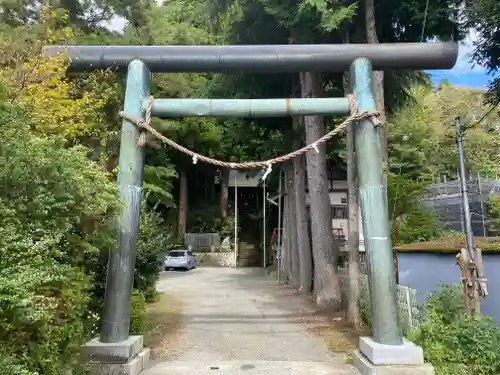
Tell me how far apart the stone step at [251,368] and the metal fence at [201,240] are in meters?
24.9

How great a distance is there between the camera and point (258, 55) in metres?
6.20

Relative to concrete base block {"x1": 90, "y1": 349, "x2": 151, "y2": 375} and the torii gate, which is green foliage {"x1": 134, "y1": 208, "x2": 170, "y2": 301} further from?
concrete base block {"x1": 90, "y1": 349, "x2": 151, "y2": 375}

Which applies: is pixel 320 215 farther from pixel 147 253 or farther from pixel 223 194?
pixel 223 194

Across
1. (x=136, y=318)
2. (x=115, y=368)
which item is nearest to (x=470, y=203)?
(x=136, y=318)

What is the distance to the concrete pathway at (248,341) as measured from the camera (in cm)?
592

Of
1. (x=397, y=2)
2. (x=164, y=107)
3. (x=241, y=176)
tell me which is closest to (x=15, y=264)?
(x=164, y=107)

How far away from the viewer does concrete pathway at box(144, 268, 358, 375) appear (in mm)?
5922

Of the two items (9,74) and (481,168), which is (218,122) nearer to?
(481,168)

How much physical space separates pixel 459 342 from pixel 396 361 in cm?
Result: 98

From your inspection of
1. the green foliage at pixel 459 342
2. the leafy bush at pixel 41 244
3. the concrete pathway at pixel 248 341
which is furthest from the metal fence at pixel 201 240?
the leafy bush at pixel 41 244

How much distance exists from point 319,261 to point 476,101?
2994 centimetres

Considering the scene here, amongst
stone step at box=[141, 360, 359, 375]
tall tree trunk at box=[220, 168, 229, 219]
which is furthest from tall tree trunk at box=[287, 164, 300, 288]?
tall tree trunk at box=[220, 168, 229, 219]

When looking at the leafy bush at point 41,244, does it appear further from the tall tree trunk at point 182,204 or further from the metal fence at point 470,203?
the tall tree trunk at point 182,204

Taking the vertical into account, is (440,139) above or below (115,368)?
above
